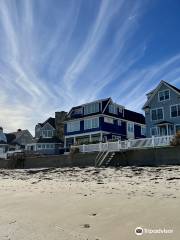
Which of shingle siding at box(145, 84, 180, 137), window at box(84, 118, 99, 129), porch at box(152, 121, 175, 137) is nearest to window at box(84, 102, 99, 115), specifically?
window at box(84, 118, 99, 129)

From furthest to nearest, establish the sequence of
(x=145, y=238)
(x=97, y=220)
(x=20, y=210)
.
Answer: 1. (x=20, y=210)
2. (x=97, y=220)
3. (x=145, y=238)

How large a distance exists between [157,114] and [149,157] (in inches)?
695

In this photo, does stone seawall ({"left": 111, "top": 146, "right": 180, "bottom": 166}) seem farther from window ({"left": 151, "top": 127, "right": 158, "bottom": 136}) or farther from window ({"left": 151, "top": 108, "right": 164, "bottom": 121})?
window ({"left": 151, "top": 108, "right": 164, "bottom": 121})

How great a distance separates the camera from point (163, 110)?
126 ft

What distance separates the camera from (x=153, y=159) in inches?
853

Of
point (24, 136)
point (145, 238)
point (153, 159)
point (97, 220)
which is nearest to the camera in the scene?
point (145, 238)

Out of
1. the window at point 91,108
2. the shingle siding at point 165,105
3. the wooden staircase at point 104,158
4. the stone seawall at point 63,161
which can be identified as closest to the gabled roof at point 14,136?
the window at point 91,108

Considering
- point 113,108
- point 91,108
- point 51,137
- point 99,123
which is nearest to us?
point 99,123

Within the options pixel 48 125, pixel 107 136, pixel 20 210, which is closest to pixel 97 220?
pixel 20 210

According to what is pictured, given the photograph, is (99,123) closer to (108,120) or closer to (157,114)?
(108,120)

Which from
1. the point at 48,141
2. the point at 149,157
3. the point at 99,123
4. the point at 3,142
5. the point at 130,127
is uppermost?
the point at 99,123

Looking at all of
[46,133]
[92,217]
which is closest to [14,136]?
[46,133]

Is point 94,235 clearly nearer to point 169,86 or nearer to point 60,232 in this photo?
point 60,232

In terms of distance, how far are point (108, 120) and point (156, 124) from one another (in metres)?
11.0
